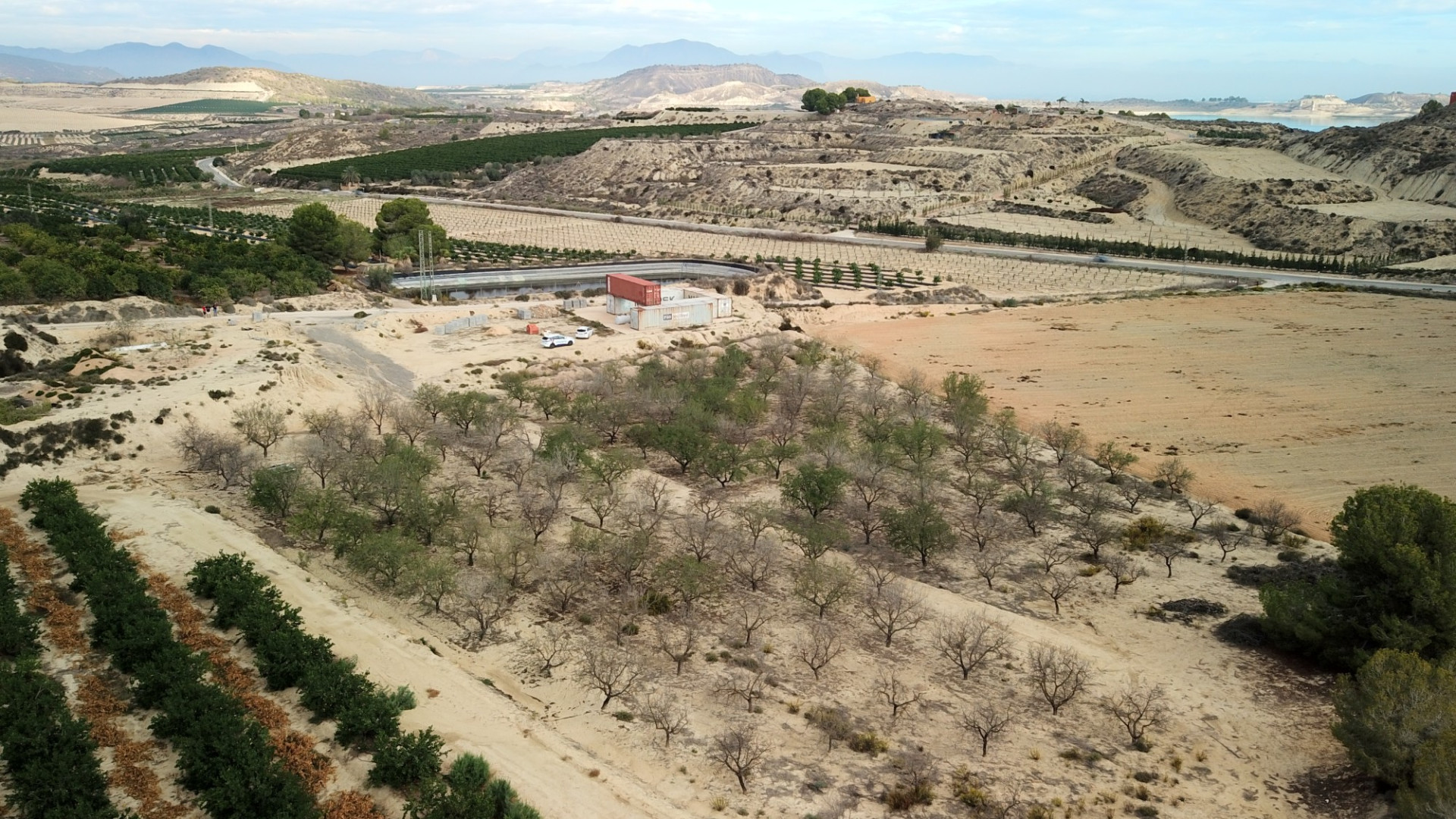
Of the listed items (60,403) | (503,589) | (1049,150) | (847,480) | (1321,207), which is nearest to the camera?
(503,589)

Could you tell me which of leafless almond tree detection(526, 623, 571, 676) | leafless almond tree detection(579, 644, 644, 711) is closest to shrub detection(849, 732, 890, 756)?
leafless almond tree detection(579, 644, 644, 711)

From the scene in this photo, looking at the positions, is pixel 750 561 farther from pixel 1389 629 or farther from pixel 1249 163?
pixel 1249 163

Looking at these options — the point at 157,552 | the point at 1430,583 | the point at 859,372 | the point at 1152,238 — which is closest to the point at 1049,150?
the point at 1152,238

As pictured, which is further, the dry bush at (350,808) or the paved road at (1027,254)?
the paved road at (1027,254)

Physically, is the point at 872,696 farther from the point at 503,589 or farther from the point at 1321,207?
the point at 1321,207

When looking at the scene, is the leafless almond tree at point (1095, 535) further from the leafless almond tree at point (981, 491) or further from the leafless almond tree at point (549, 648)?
the leafless almond tree at point (549, 648)

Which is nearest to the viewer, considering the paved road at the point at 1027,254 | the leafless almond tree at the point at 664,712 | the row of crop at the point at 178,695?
the row of crop at the point at 178,695

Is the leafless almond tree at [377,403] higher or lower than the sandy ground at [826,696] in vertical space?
higher

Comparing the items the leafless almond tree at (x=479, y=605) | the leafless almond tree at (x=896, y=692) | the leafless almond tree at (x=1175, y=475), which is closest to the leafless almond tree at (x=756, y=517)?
the leafless almond tree at (x=896, y=692)
